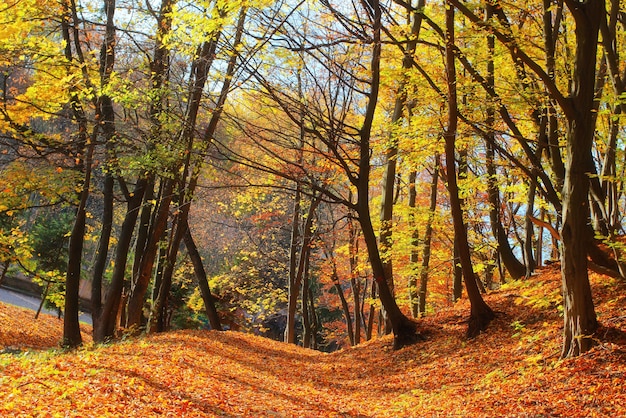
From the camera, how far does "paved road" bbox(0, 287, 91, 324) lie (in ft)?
80.5

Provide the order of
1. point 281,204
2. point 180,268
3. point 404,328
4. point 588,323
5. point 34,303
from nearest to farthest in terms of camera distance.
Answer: point 588,323, point 404,328, point 180,268, point 281,204, point 34,303

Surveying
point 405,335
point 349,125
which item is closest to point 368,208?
point 349,125

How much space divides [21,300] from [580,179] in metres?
26.6

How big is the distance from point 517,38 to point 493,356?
471 cm

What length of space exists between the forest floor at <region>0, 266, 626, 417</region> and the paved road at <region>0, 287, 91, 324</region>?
17007 millimetres

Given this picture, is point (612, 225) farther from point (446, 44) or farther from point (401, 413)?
point (401, 413)

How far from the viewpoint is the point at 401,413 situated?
6516mm

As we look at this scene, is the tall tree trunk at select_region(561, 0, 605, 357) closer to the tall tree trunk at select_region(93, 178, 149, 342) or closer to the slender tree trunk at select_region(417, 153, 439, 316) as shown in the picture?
the slender tree trunk at select_region(417, 153, 439, 316)

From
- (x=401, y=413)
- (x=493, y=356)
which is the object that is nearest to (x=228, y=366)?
(x=401, y=413)

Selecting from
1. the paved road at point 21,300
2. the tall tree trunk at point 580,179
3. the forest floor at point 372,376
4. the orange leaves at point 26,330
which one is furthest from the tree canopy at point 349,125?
the paved road at point 21,300

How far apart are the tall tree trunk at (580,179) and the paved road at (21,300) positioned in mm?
23250

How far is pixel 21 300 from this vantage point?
84.7ft

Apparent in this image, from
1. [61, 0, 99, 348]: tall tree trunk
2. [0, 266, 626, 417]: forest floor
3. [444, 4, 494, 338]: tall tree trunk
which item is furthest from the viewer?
[61, 0, 99, 348]: tall tree trunk

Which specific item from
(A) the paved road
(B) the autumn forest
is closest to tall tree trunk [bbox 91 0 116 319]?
(B) the autumn forest
